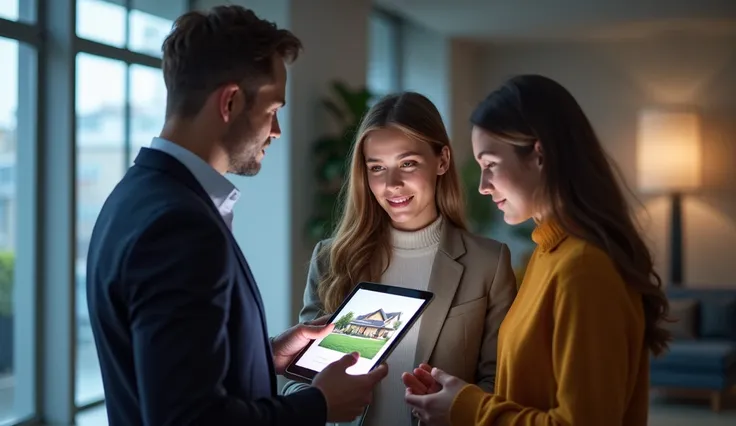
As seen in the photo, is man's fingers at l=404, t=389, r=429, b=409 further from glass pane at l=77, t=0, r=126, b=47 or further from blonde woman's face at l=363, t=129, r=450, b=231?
glass pane at l=77, t=0, r=126, b=47

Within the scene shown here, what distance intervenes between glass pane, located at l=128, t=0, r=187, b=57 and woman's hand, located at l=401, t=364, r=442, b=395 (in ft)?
14.8

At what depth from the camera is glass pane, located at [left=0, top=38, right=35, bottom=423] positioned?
526cm

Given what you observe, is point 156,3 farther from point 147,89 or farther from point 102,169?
point 102,169

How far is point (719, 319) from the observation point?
7.48m

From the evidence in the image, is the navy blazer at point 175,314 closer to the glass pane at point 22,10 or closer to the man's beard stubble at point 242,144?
the man's beard stubble at point 242,144

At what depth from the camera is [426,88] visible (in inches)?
416

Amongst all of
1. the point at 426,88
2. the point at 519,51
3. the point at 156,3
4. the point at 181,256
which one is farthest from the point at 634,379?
the point at 519,51

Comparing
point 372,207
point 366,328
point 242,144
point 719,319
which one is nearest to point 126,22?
point 372,207

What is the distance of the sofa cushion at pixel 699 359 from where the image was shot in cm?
692

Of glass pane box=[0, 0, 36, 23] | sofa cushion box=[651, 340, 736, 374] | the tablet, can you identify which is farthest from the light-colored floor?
the tablet

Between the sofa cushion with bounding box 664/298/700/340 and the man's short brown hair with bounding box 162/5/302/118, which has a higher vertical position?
the man's short brown hair with bounding box 162/5/302/118

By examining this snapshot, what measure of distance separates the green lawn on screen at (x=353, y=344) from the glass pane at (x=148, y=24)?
4372mm

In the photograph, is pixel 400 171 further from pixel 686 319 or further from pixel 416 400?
pixel 686 319

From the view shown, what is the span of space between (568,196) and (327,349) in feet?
2.07
